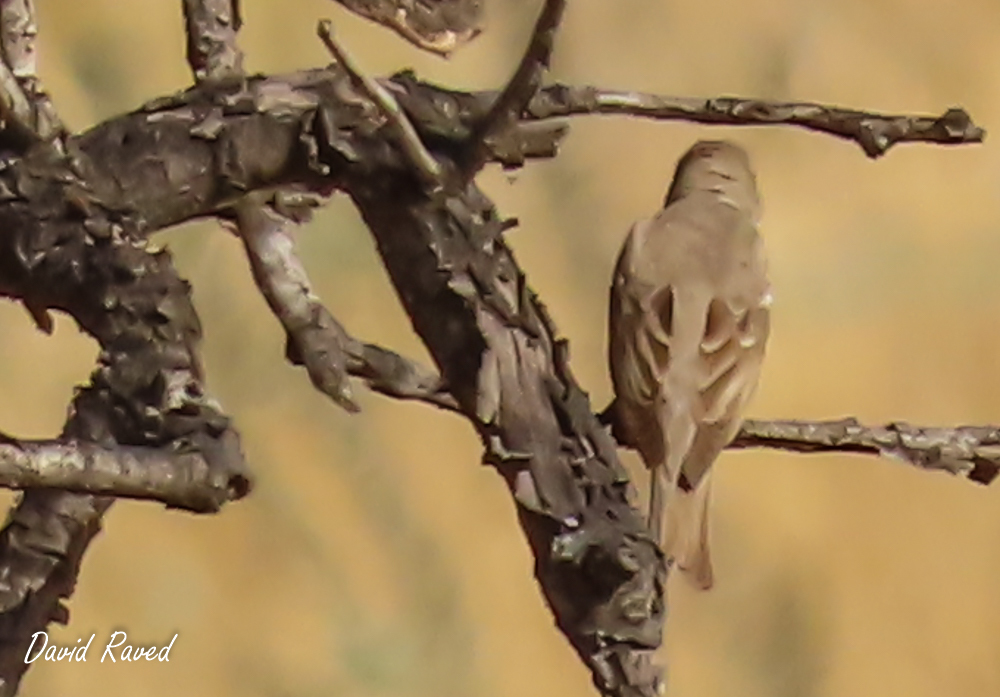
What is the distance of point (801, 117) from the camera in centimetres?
43

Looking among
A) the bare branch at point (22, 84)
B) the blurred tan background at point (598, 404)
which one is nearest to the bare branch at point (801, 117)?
the bare branch at point (22, 84)

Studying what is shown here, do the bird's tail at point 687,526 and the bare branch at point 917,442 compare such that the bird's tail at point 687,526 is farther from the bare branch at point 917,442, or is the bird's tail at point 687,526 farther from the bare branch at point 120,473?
the bare branch at point 120,473

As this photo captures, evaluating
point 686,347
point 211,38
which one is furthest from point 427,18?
point 686,347

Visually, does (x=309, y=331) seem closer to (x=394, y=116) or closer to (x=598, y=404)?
(x=394, y=116)

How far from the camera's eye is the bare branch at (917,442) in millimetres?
561

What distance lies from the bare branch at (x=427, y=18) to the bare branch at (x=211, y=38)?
0.07 meters

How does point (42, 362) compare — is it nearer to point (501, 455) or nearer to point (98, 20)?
point (98, 20)

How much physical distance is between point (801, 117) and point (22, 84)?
0.26m

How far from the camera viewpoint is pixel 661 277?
2.04 ft

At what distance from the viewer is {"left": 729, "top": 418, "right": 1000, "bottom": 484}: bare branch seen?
561 millimetres

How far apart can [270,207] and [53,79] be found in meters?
0.70

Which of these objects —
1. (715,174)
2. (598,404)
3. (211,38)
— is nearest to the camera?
(211,38)

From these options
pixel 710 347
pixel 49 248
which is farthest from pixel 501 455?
pixel 710 347

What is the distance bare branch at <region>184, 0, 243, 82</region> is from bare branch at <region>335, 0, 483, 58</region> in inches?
2.6
